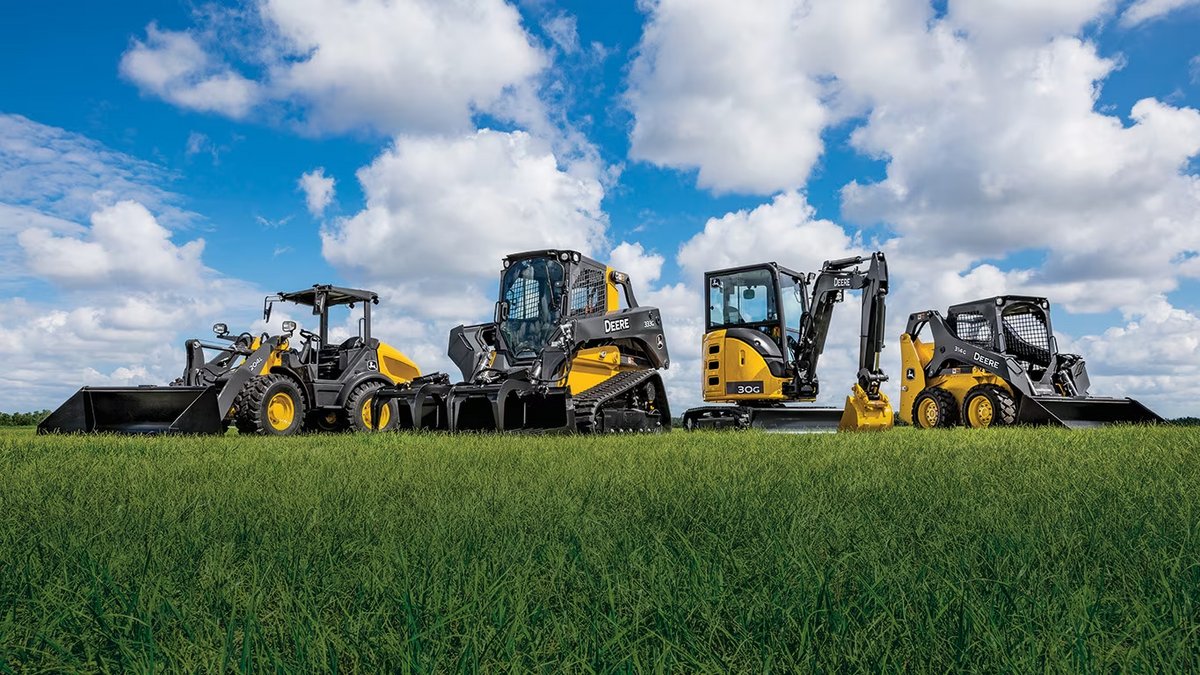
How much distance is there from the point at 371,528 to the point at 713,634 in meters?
1.63

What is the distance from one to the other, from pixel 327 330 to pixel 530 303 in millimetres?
4358

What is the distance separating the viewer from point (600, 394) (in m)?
11.5

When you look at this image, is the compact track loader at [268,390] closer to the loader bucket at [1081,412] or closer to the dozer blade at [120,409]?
the dozer blade at [120,409]

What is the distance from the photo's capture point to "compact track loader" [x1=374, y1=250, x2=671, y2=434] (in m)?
11.1

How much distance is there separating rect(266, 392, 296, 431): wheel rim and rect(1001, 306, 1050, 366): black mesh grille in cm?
→ 1291

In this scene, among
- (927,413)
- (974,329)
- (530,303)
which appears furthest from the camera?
(974,329)

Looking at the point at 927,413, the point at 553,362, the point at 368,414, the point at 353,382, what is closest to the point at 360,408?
the point at 368,414

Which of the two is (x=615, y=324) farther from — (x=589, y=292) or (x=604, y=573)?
(x=604, y=573)

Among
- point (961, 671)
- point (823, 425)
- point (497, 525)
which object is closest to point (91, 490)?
point (497, 525)

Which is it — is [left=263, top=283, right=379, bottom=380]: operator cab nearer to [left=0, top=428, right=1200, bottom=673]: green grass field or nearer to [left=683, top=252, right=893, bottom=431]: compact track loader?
[left=683, top=252, right=893, bottom=431]: compact track loader

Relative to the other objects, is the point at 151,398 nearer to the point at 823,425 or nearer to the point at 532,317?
the point at 532,317

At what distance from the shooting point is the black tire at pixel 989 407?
13469 millimetres

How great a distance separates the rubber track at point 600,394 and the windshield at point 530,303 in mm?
1186

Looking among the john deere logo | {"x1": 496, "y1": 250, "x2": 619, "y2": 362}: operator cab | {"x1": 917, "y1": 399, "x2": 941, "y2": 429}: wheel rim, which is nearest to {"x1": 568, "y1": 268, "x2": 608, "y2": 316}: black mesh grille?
{"x1": 496, "y1": 250, "x2": 619, "y2": 362}: operator cab
